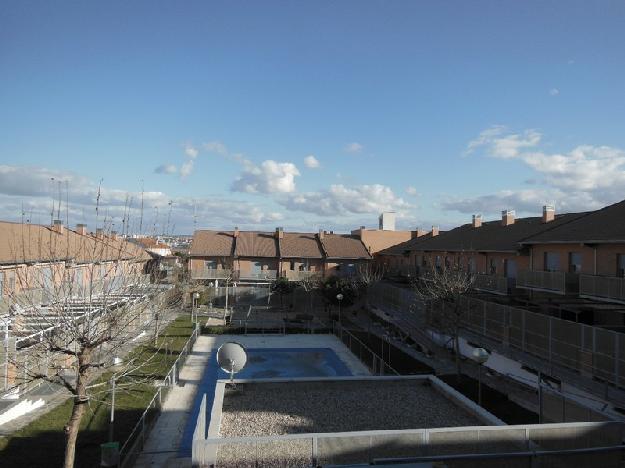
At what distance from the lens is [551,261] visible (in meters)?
23.5

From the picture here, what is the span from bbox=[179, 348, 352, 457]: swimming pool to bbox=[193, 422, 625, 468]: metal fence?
11.5 m

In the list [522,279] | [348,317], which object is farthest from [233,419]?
[348,317]

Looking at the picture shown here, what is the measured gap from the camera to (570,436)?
Answer: 819 cm

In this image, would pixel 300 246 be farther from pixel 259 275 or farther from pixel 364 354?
pixel 364 354

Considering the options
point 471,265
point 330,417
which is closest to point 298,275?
point 471,265

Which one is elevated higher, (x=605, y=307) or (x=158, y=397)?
(x=605, y=307)

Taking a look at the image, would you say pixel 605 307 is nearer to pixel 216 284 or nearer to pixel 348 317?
pixel 348 317

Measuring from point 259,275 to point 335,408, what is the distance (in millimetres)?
32810

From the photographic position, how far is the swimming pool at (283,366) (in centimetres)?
2161

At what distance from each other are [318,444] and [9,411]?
425 inches

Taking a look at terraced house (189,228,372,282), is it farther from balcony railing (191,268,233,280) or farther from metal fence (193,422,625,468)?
metal fence (193,422,625,468)

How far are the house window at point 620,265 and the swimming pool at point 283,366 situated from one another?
1132 cm

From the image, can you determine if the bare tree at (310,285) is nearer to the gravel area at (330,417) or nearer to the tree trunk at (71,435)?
the gravel area at (330,417)

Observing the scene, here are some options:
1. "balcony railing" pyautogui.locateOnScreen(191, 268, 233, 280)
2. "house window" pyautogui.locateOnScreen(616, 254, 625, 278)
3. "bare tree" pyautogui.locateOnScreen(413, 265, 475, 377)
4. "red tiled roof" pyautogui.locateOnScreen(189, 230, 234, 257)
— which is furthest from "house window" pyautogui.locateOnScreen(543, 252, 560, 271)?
"red tiled roof" pyautogui.locateOnScreen(189, 230, 234, 257)
